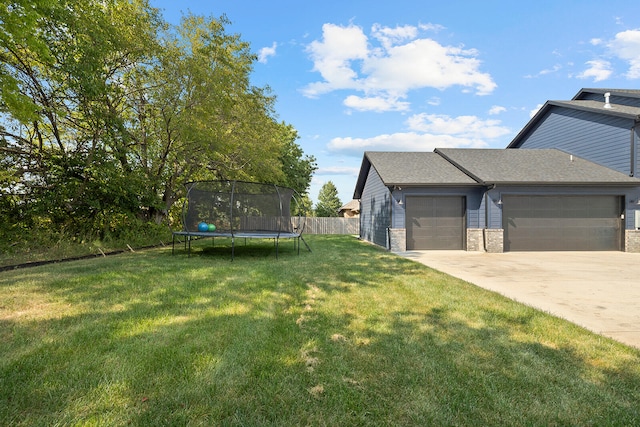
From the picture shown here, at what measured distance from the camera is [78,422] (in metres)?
1.50

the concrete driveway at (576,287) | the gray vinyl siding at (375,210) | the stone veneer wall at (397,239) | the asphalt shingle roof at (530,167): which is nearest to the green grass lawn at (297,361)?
the concrete driveway at (576,287)

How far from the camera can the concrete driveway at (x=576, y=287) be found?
317 centimetres

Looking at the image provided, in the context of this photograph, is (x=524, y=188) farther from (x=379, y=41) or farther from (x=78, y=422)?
(x=78, y=422)

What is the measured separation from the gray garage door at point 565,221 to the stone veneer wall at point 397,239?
3.70 metres

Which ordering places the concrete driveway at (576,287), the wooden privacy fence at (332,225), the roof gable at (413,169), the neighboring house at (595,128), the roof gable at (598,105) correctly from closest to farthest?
the concrete driveway at (576,287) → the roof gable at (413,169) → the neighboring house at (595,128) → the roof gable at (598,105) → the wooden privacy fence at (332,225)

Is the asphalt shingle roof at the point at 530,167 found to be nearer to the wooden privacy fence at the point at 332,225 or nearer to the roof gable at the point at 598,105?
the roof gable at the point at 598,105

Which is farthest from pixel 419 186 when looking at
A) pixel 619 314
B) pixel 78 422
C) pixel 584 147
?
pixel 78 422

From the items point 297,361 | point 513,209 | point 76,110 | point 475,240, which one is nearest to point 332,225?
point 475,240

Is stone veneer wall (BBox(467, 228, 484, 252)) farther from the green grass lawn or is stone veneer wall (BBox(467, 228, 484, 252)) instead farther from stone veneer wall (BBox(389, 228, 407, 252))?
the green grass lawn

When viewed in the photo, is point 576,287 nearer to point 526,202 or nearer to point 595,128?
point 526,202

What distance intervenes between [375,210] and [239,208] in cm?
644

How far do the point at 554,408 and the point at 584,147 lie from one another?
596 inches

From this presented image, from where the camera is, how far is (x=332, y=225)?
22.3m

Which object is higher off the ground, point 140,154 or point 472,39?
point 472,39
